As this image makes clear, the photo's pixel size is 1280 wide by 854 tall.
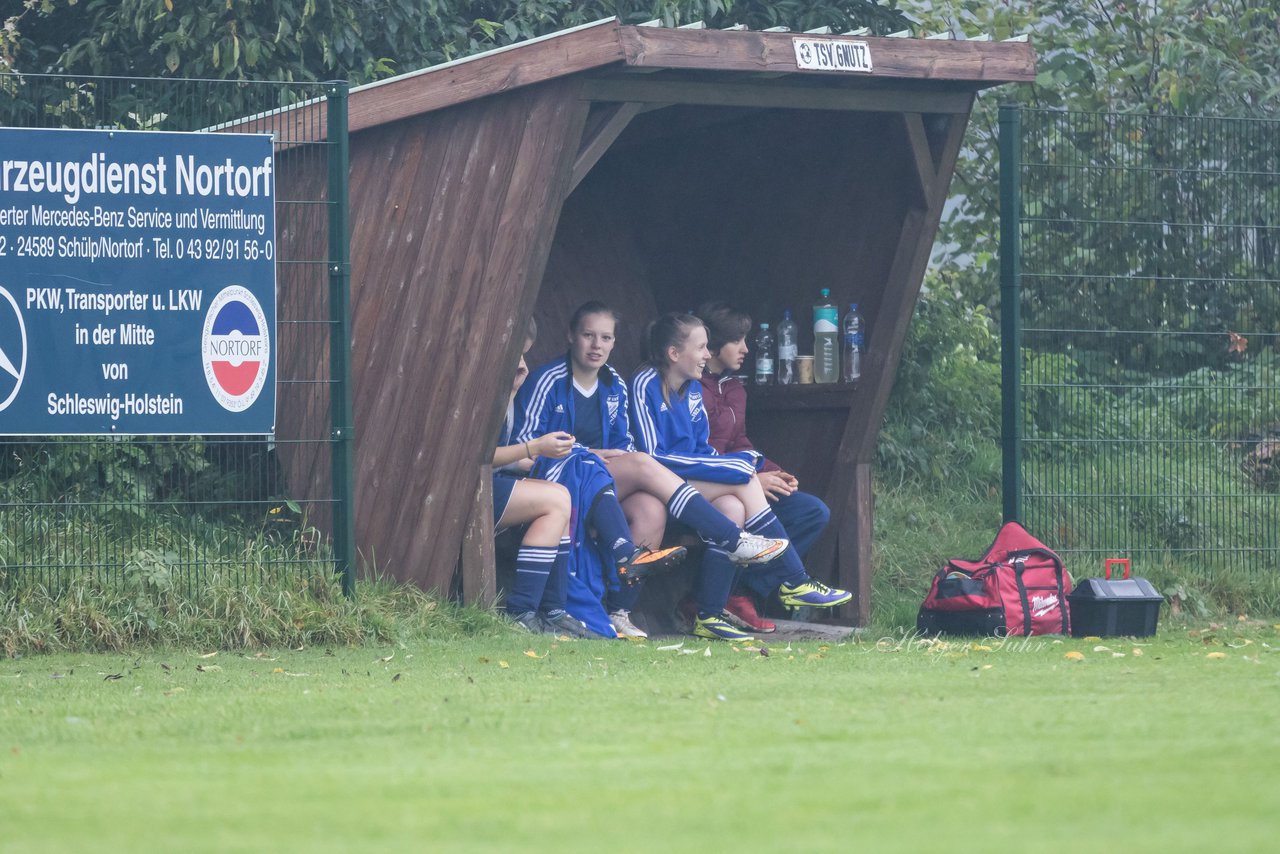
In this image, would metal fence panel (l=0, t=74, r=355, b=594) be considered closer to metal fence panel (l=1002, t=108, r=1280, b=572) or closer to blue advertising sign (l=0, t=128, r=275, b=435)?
blue advertising sign (l=0, t=128, r=275, b=435)

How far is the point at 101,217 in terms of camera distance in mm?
7895

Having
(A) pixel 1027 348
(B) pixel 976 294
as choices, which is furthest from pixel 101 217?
(B) pixel 976 294

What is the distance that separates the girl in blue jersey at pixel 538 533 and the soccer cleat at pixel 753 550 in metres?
0.78

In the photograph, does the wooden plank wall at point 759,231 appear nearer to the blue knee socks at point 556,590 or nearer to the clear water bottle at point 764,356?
the clear water bottle at point 764,356

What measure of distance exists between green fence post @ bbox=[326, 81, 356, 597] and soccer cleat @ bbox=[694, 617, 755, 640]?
160 cm

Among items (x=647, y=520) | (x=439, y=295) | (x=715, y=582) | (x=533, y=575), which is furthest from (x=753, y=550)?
(x=439, y=295)

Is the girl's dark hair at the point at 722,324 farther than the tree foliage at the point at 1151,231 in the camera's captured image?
Yes

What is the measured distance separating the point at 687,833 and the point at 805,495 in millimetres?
5714

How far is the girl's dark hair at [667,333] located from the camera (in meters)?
9.18

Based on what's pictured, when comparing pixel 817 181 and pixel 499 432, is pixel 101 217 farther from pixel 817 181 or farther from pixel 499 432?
pixel 817 181

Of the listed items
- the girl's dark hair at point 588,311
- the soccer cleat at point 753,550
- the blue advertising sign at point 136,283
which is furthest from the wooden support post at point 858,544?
the blue advertising sign at point 136,283

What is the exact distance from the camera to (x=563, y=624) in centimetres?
841

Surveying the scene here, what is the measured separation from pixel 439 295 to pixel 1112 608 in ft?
10.3

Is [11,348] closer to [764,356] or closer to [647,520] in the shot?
[647,520]
